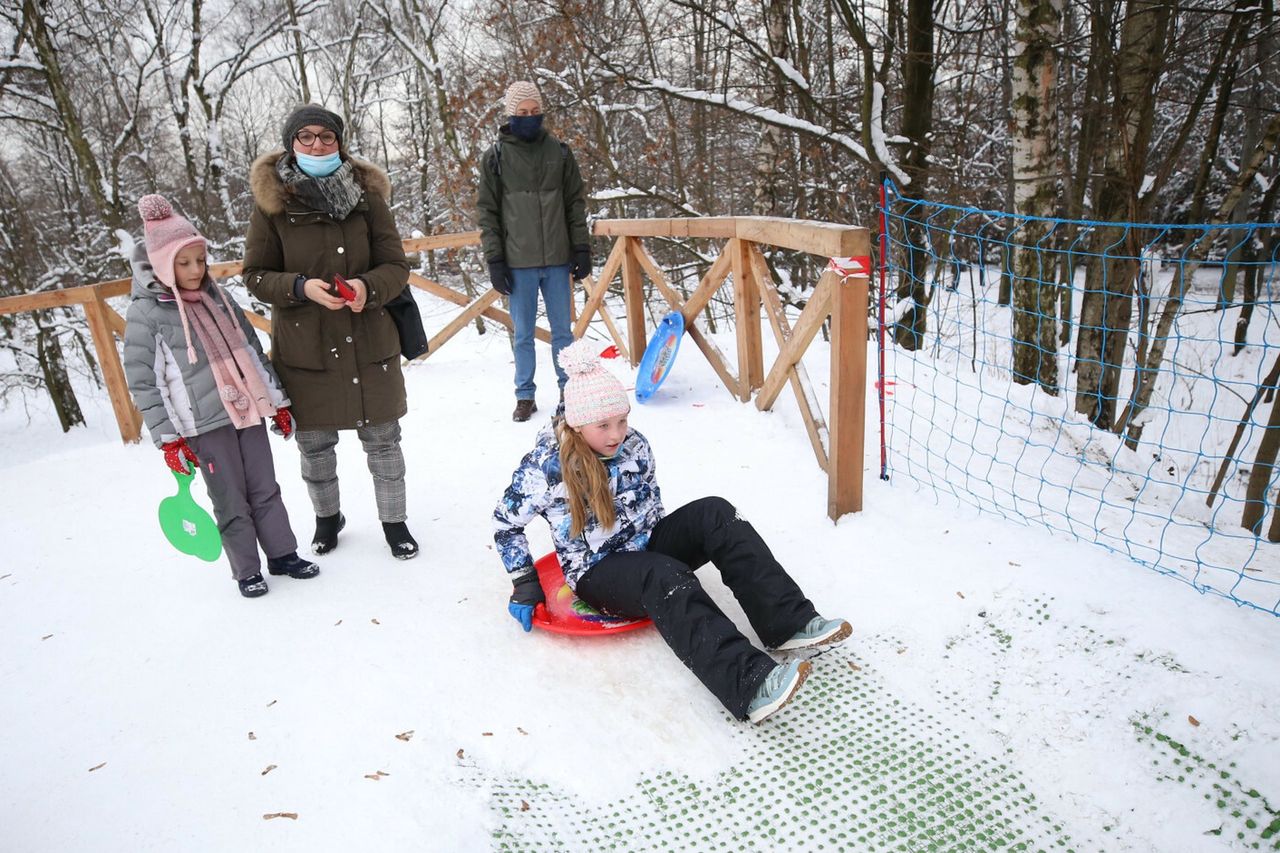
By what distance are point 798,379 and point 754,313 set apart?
82 centimetres

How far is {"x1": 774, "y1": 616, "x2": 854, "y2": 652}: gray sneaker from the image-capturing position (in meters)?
2.14

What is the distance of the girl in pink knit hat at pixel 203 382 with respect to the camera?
2.43 meters

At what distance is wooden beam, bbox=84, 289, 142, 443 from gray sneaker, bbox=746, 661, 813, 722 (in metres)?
4.96

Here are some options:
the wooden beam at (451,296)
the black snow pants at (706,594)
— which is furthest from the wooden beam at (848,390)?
the wooden beam at (451,296)

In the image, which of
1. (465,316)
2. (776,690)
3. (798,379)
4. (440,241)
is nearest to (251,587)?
(776,690)

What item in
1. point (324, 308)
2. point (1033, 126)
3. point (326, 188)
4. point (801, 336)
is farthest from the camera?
point (1033, 126)

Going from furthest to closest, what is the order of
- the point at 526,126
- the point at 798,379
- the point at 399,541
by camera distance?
the point at 526,126, the point at 798,379, the point at 399,541

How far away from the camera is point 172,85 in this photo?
13.1m

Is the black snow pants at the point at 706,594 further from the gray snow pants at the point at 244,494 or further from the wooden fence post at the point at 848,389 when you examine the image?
the gray snow pants at the point at 244,494

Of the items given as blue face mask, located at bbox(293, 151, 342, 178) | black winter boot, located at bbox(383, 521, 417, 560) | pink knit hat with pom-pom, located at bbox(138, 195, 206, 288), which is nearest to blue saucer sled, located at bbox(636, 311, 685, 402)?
black winter boot, located at bbox(383, 521, 417, 560)

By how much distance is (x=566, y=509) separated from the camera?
A: 2365 mm

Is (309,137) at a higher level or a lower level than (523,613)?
higher

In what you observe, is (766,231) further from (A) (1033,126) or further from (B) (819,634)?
(A) (1033,126)

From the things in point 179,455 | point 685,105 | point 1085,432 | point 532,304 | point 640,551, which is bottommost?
point 1085,432
